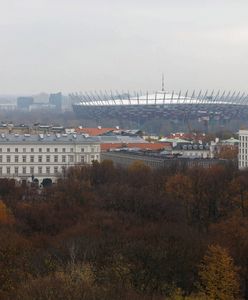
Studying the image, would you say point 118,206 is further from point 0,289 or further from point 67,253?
point 0,289

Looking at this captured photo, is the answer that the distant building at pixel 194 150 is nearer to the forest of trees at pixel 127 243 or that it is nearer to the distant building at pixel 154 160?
the distant building at pixel 154 160

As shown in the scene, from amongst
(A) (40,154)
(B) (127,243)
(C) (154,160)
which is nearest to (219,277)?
(B) (127,243)

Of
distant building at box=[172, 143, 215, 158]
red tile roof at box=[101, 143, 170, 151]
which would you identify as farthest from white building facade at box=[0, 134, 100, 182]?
red tile roof at box=[101, 143, 170, 151]

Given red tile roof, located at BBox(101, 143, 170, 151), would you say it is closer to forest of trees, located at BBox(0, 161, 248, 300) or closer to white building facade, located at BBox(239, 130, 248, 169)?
white building facade, located at BBox(239, 130, 248, 169)

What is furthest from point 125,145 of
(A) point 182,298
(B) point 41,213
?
(A) point 182,298

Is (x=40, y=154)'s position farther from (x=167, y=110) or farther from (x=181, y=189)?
(x=167, y=110)

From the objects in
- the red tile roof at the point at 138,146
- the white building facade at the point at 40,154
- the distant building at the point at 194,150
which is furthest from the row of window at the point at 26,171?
the red tile roof at the point at 138,146
